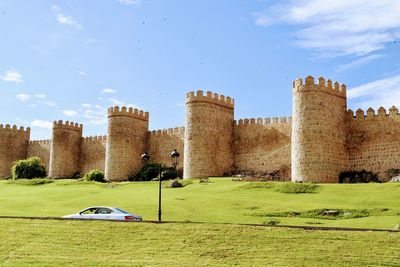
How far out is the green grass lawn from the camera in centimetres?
2572

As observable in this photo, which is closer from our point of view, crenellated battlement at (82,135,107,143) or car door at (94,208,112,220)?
car door at (94,208,112,220)

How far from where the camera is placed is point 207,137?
45.7 metres

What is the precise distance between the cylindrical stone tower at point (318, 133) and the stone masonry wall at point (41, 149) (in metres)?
34.7

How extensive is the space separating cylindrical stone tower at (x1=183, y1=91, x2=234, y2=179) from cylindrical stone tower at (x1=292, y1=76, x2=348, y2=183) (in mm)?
8144

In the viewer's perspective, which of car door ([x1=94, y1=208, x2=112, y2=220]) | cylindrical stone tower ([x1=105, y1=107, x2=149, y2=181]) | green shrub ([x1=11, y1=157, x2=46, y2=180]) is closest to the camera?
car door ([x1=94, y1=208, x2=112, y2=220])

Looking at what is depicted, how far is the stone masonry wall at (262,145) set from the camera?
44.2 meters

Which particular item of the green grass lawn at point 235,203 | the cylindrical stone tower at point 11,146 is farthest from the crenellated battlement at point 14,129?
the green grass lawn at point 235,203

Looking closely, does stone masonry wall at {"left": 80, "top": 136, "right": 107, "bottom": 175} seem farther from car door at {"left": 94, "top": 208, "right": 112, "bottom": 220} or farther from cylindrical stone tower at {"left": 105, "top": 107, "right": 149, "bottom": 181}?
car door at {"left": 94, "top": 208, "right": 112, "bottom": 220}

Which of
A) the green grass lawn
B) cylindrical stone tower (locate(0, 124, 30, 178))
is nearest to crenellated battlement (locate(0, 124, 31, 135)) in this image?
cylindrical stone tower (locate(0, 124, 30, 178))

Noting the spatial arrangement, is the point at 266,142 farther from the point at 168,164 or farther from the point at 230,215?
the point at 230,215

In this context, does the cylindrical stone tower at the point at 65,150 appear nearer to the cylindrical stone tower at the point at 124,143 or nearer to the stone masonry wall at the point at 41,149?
the stone masonry wall at the point at 41,149

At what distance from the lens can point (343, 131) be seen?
4016cm

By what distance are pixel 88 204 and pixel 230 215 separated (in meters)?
9.74

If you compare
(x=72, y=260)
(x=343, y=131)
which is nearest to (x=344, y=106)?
(x=343, y=131)
